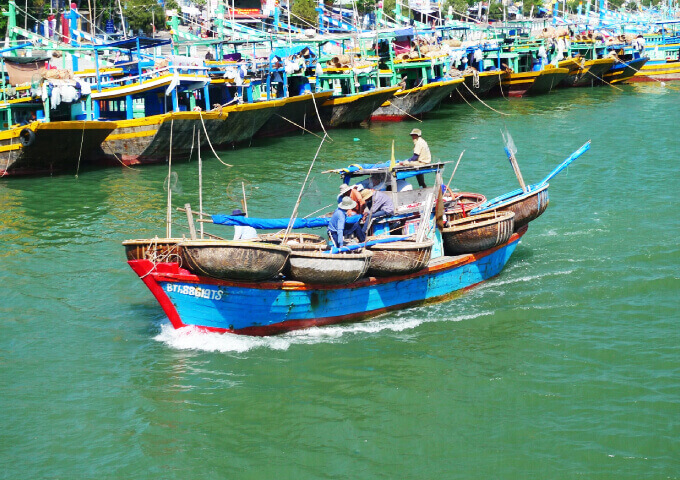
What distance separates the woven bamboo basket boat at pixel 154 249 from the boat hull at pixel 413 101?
25314 millimetres

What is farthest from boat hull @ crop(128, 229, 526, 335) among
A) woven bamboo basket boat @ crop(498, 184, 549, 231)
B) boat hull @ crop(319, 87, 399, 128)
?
boat hull @ crop(319, 87, 399, 128)

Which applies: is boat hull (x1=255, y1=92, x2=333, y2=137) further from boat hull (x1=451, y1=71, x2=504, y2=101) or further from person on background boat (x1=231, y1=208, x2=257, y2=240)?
person on background boat (x1=231, y1=208, x2=257, y2=240)

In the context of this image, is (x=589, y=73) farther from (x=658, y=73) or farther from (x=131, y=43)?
(x=131, y=43)

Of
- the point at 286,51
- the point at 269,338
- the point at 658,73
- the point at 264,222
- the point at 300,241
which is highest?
the point at 286,51

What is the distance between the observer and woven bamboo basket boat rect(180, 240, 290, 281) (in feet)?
34.2

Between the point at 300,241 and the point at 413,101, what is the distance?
77.1ft

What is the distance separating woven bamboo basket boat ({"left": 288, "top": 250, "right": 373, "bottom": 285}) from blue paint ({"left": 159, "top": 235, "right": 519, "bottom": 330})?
31 centimetres

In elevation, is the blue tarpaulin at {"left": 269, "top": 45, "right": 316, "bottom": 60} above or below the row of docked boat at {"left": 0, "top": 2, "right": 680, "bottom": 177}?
above

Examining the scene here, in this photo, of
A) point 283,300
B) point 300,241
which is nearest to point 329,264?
point 283,300

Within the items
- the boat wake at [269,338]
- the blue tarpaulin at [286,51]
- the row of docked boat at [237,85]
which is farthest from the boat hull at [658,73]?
the boat wake at [269,338]

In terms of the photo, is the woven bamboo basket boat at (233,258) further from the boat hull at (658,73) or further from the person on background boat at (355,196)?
the boat hull at (658,73)

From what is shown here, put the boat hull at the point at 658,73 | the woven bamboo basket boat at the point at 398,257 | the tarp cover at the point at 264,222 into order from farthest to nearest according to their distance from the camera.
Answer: the boat hull at the point at 658,73, the tarp cover at the point at 264,222, the woven bamboo basket boat at the point at 398,257

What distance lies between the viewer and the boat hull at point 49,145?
75.3 feet

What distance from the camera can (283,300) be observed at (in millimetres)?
11406
